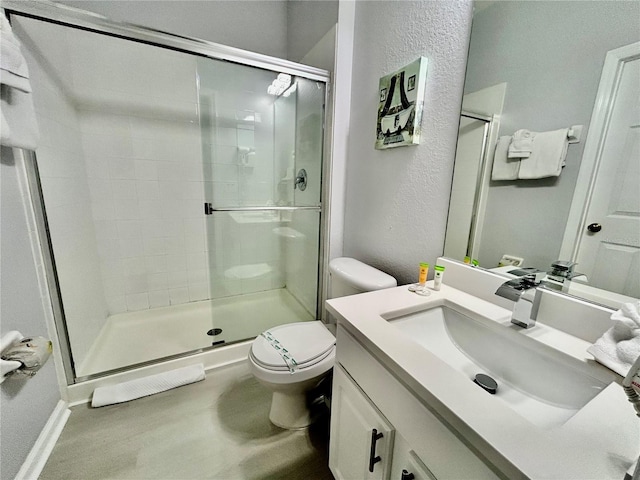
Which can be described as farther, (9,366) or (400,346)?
(9,366)

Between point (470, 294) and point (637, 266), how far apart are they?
1.38 ft

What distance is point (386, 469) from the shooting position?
0.65m

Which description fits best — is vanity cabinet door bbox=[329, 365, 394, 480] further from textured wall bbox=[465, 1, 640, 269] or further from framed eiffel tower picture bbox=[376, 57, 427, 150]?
framed eiffel tower picture bbox=[376, 57, 427, 150]

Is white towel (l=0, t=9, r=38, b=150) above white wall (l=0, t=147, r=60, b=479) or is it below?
above

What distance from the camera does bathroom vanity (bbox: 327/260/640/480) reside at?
0.38 m

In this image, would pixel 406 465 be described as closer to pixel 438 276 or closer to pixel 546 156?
pixel 438 276

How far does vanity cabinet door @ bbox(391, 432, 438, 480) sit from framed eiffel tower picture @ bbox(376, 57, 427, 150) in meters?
1.06

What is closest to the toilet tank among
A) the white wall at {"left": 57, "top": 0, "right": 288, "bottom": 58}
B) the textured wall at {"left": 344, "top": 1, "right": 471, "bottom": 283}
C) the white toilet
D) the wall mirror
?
the white toilet

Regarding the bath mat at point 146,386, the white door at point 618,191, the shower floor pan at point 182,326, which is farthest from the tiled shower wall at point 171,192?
the white door at point 618,191

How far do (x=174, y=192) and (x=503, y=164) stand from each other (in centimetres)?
217

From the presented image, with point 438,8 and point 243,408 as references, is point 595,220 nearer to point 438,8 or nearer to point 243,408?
point 438,8

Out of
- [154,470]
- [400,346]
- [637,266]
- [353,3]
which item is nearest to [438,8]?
[353,3]

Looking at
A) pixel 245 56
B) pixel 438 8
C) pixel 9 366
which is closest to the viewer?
pixel 9 366

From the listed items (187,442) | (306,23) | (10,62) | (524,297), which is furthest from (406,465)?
(306,23)
